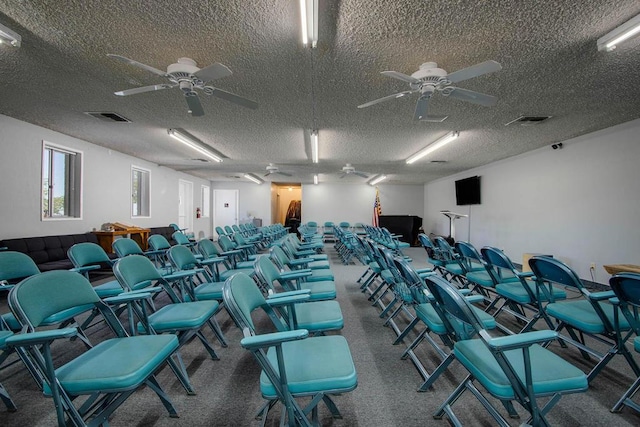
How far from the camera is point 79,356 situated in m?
1.53

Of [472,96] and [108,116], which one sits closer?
[472,96]

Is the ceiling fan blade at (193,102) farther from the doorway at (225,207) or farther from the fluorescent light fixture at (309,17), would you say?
the doorway at (225,207)

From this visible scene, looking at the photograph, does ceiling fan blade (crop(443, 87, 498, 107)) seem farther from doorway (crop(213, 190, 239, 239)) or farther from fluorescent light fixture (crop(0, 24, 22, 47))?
doorway (crop(213, 190, 239, 239))

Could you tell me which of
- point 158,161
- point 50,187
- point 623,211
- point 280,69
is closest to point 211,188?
point 158,161

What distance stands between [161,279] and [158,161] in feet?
25.9

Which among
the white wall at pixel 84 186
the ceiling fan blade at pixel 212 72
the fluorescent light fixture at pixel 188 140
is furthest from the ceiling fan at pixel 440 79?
the white wall at pixel 84 186

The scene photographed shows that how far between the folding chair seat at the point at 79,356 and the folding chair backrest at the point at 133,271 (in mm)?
340

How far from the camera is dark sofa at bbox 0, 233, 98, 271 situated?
4.86 metres

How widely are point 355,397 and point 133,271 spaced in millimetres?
1996

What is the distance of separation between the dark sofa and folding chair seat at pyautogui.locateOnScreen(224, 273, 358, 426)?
5.09 metres

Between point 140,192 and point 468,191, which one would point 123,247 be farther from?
point 468,191

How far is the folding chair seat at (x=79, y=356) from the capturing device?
130cm

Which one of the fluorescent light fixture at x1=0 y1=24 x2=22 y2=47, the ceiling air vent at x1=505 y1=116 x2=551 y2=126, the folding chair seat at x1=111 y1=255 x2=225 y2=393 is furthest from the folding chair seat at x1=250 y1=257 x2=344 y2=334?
the ceiling air vent at x1=505 y1=116 x2=551 y2=126

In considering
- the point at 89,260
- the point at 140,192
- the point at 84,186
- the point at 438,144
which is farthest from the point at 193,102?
the point at 140,192
